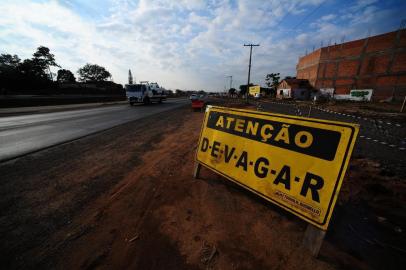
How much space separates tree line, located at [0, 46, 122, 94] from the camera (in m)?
39.8

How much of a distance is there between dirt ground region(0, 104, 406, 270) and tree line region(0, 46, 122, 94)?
4182 cm

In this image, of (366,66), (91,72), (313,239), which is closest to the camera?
(313,239)

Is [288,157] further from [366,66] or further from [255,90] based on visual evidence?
[255,90]

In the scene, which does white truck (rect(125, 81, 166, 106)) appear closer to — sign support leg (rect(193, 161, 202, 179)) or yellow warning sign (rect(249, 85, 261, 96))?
sign support leg (rect(193, 161, 202, 179))

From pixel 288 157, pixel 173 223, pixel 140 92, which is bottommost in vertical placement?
pixel 173 223

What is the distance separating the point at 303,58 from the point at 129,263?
227 feet

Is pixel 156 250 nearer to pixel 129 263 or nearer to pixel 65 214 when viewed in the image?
pixel 129 263

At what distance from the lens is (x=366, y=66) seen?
36.7 metres

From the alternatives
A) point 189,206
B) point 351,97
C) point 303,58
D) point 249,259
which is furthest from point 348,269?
point 303,58

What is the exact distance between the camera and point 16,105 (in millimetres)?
19125

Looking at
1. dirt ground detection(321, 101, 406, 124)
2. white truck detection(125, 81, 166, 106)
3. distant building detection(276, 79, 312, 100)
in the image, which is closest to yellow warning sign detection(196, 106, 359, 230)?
dirt ground detection(321, 101, 406, 124)

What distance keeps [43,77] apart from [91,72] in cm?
4970

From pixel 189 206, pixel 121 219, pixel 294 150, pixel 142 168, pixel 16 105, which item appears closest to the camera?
pixel 294 150

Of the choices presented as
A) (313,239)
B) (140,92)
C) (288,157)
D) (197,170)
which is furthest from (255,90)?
(313,239)
